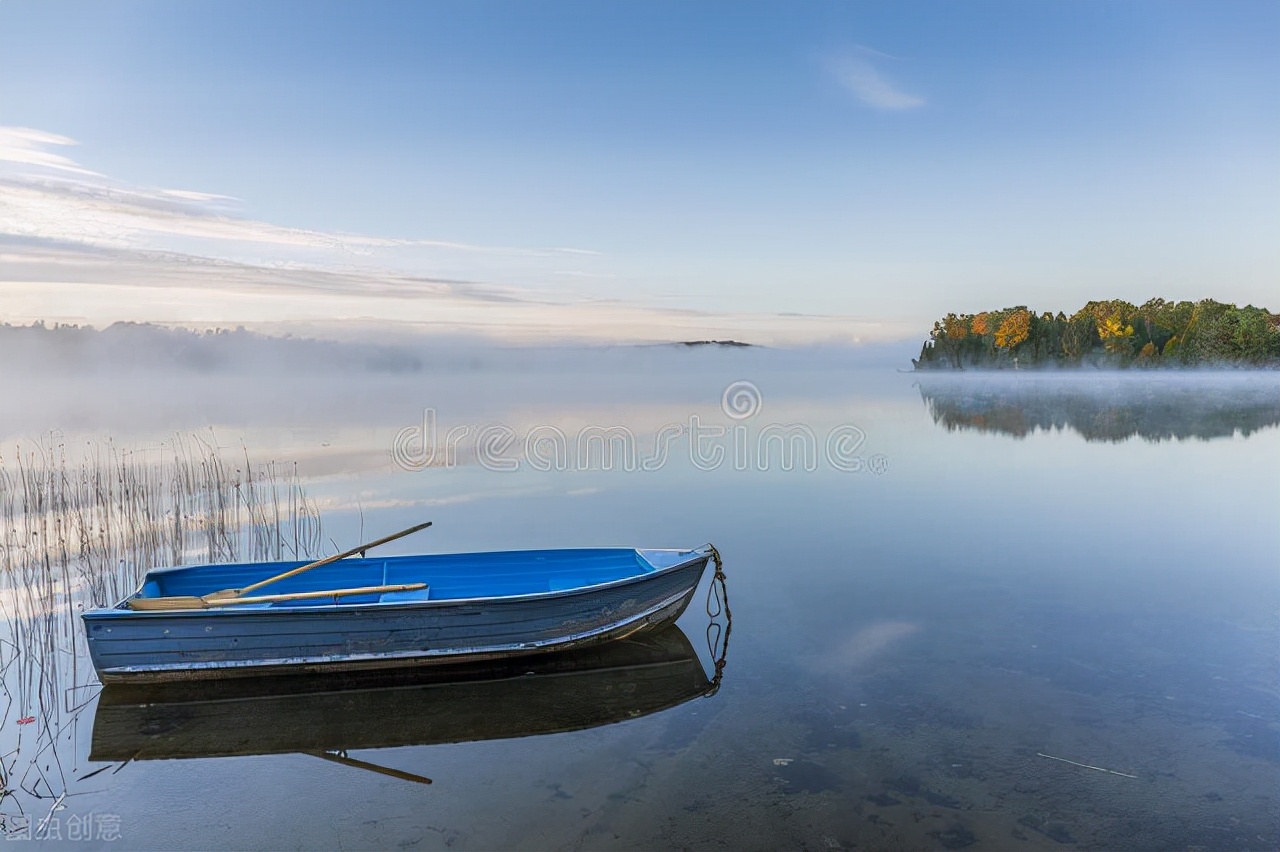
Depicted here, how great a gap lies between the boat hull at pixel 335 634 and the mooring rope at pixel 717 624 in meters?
1.25

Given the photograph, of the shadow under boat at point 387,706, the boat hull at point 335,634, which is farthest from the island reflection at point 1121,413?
the boat hull at point 335,634

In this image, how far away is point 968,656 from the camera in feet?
29.0

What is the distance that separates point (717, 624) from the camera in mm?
10016

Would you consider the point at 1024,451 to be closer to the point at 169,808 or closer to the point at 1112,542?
the point at 1112,542

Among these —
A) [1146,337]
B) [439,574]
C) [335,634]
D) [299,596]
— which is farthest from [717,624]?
[1146,337]

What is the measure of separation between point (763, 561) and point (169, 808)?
8868 mm

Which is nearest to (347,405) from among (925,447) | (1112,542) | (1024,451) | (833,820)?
(925,447)

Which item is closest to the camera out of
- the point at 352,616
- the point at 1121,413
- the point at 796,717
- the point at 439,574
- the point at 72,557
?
the point at 796,717

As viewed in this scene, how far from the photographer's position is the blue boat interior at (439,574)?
8.98 meters

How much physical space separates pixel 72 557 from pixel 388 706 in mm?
7090

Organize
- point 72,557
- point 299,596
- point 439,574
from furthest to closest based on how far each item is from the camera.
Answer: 1. point 72,557
2. point 439,574
3. point 299,596

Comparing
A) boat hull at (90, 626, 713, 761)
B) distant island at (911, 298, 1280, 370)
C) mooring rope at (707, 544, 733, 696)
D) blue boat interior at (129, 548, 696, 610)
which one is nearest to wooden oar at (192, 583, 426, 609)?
blue boat interior at (129, 548, 696, 610)

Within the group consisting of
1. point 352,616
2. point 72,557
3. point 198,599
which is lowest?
point 72,557

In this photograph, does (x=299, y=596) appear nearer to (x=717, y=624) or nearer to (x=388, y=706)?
(x=388, y=706)
